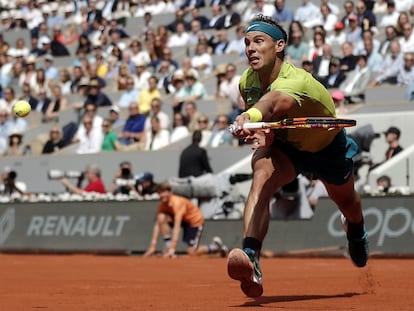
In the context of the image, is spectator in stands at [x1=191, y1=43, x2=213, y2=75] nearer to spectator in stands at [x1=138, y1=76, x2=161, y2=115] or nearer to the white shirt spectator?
spectator in stands at [x1=138, y1=76, x2=161, y2=115]

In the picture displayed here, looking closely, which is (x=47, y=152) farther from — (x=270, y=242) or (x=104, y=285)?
(x=104, y=285)

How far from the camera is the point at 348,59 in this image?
21812mm

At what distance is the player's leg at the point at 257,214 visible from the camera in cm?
828

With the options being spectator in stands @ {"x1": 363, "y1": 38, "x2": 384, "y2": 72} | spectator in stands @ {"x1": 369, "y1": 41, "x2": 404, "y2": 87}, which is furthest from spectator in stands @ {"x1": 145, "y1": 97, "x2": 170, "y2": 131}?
spectator in stands @ {"x1": 369, "y1": 41, "x2": 404, "y2": 87}

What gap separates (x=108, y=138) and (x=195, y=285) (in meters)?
12.8

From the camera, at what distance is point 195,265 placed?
16.1 metres

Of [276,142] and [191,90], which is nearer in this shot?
[276,142]

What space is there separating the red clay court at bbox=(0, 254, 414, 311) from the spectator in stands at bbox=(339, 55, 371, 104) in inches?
193

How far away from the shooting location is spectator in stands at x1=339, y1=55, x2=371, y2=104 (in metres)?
21.2

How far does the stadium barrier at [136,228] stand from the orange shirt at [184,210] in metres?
0.25

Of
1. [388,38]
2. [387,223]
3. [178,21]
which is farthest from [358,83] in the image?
[178,21]

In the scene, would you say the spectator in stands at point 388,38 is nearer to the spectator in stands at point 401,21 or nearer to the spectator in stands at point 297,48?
the spectator in stands at point 401,21

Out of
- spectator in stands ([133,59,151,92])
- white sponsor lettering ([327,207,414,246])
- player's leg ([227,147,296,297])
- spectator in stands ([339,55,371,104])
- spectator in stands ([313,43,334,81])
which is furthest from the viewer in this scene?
spectator in stands ([133,59,151,92])

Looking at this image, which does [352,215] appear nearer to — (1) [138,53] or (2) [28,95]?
(1) [138,53]
